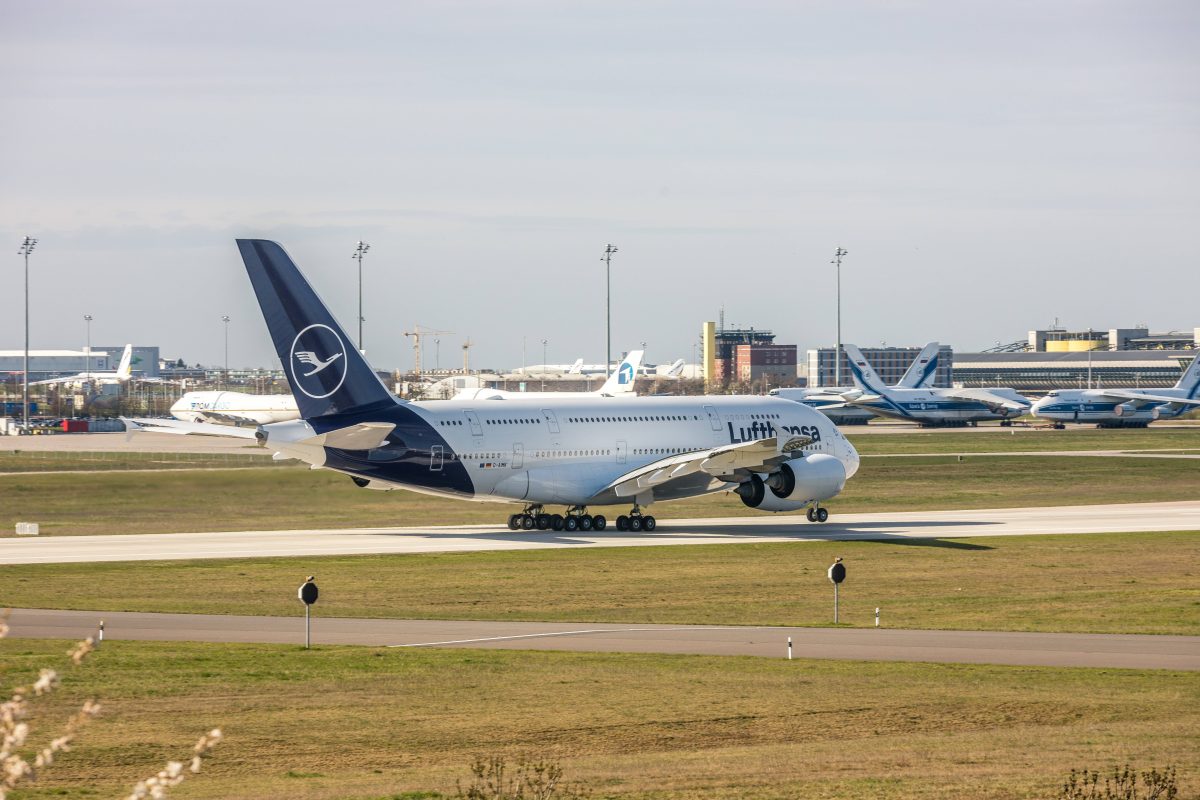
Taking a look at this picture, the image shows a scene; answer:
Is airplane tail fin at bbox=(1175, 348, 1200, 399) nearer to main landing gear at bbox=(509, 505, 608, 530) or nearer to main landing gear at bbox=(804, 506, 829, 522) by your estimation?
main landing gear at bbox=(804, 506, 829, 522)

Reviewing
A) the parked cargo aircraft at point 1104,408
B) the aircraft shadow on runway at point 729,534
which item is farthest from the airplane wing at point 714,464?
the parked cargo aircraft at point 1104,408

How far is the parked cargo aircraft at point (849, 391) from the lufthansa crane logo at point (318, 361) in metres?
109

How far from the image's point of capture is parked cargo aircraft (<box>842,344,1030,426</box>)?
536 ft

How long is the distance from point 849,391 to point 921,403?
19853 millimetres

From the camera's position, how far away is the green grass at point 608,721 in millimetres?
22203

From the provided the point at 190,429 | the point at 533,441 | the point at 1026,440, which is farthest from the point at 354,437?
the point at 1026,440

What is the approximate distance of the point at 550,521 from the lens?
62125 mm

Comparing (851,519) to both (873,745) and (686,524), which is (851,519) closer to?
(686,524)

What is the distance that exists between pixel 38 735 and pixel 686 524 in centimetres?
4338

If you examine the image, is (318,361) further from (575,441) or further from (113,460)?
(113,460)

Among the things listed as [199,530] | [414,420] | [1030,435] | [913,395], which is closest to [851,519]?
[414,420]

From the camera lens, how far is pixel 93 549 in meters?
54.9

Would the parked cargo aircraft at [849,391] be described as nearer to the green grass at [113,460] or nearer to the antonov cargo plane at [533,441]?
the green grass at [113,460]

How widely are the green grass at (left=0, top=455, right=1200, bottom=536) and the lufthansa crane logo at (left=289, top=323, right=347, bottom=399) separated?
5.19 m
